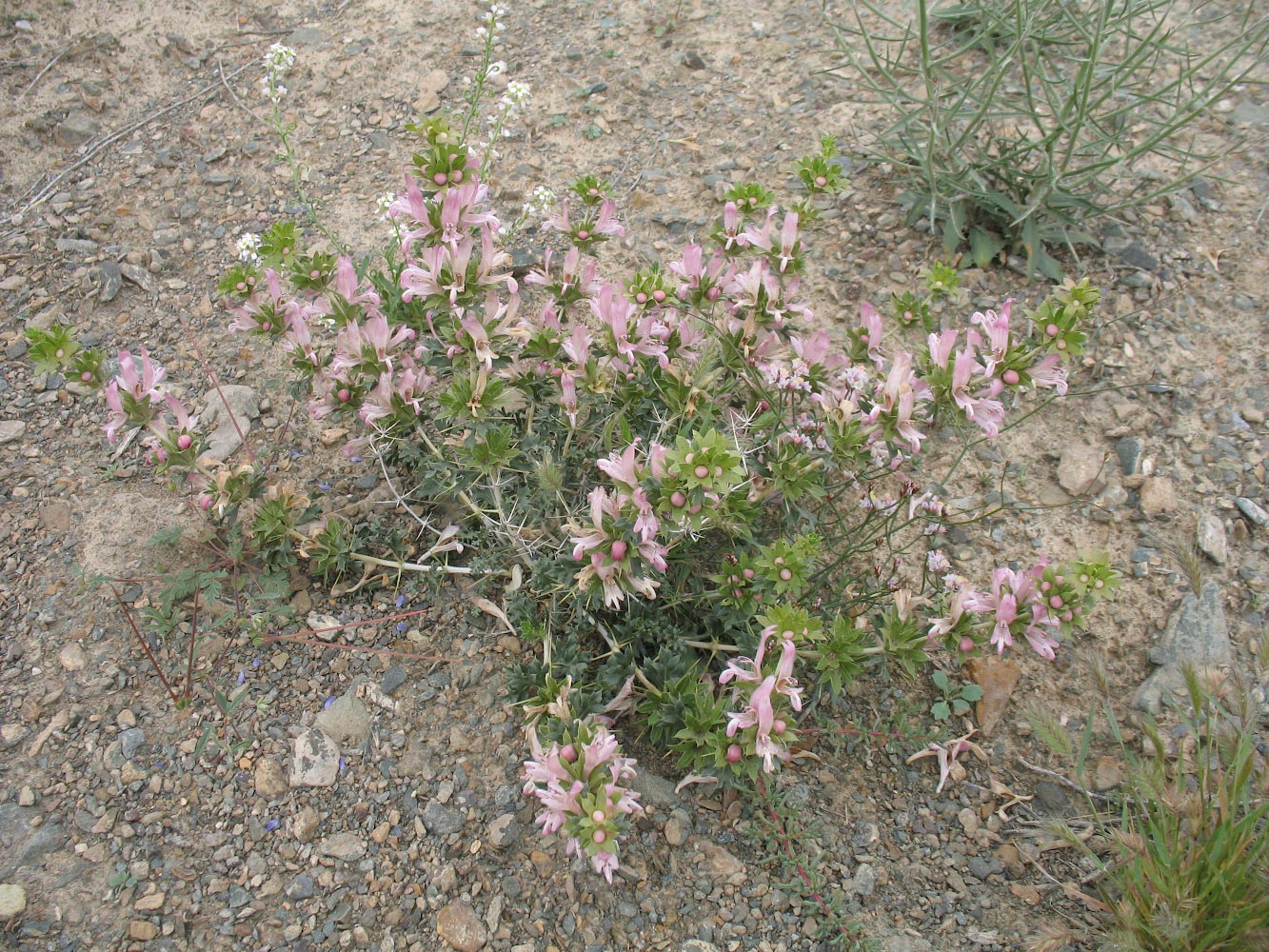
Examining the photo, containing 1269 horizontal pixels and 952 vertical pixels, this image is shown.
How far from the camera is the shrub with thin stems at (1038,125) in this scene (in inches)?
139

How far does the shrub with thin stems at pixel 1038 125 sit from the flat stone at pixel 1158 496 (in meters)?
1.00

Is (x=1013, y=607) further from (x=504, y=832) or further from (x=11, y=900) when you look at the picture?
(x=11, y=900)

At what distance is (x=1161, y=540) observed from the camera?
3225 millimetres

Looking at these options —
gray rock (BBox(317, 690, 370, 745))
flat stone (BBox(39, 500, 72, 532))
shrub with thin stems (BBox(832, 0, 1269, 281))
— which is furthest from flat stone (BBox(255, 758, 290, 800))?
shrub with thin stems (BBox(832, 0, 1269, 281))

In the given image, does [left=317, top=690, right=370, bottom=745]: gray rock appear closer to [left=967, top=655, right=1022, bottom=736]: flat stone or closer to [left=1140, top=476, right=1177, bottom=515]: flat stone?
[left=967, top=655, right=1022, bottom=736]: flat stone

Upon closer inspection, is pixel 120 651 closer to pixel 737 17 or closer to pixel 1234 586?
pixel 1234 586

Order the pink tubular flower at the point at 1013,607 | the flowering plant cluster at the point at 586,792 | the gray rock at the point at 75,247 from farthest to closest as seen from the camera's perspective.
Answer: the gray rock at the point at 75,247, the pink tubular flower at the point at 1013,607, the flowering plant cluster at the point at 586,792

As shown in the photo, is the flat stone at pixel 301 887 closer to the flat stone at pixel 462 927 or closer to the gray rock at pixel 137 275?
the flat stone at pixel 462 927

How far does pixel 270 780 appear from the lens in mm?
2637

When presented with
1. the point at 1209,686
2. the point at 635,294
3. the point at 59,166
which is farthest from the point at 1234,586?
the point at 59,166

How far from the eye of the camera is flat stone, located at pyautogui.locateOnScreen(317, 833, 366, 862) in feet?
8.25

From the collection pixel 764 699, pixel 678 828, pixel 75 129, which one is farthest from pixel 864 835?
pixel 75 129

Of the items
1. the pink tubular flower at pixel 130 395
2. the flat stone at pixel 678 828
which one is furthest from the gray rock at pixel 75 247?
the flat stone at pixel 678 828

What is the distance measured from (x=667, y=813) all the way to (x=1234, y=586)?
204 centimetres
